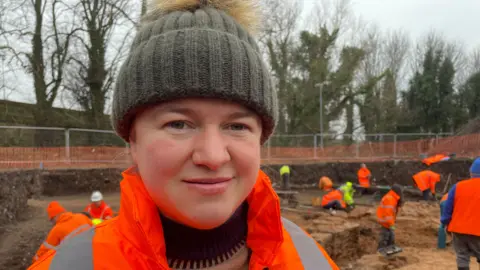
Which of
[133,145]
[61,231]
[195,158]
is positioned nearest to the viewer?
[195,158]

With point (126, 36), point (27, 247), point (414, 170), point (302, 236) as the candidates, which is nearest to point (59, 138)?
point (126, 36)

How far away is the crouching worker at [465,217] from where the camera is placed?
584cm

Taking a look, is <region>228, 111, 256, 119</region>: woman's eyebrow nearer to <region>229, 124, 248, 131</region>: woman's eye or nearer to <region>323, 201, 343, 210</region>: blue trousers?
<region>229, 124, 248, 131</region>: woman's eye

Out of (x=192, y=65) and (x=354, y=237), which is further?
(x=354, y=237)

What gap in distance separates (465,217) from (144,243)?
20.1 feet

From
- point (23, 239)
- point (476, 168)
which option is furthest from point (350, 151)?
point (23, 239)

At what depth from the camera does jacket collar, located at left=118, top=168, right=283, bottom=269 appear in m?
1.30

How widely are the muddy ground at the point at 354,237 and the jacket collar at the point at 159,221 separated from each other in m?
6.20

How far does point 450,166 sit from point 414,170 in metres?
1.81

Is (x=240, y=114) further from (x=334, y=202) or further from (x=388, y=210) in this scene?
(x=334, y=202)

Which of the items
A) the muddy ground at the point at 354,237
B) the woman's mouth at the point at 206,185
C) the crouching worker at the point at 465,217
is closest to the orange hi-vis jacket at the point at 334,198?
the muddy ground at the point at 354,237

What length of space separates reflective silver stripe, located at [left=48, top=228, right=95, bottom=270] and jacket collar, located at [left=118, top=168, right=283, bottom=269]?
0.14 metres

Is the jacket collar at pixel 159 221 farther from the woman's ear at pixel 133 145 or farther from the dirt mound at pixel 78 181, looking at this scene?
the dirt mound at pixel 78 181

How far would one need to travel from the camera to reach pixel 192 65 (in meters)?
1.32
